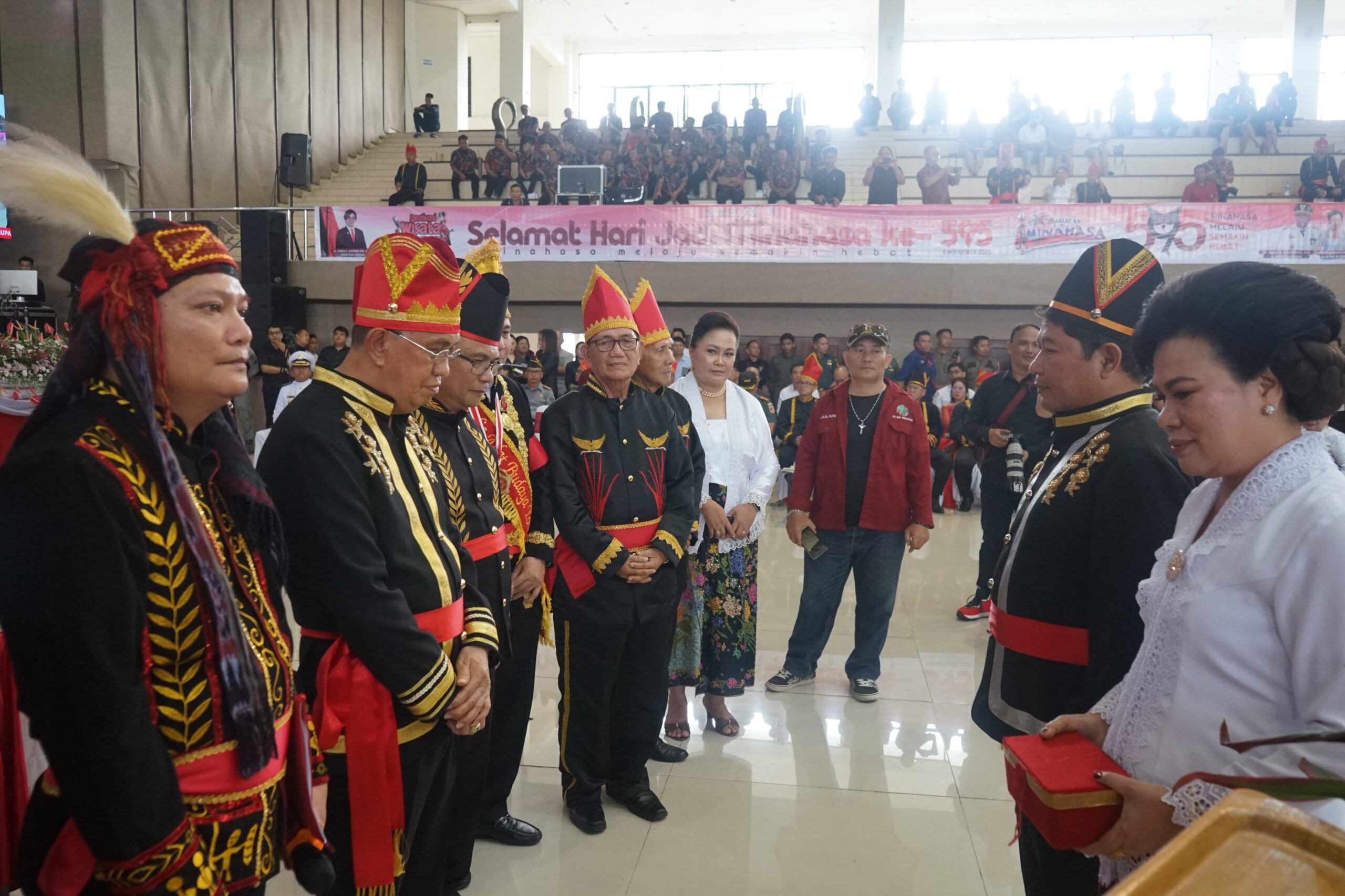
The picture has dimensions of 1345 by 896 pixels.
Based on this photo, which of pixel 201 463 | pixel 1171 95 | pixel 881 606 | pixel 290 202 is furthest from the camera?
pixel 1171 95

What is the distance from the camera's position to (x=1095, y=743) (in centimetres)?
143

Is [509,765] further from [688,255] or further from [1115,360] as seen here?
[688,255]

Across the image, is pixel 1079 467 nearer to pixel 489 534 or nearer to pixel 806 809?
pixel 489 534

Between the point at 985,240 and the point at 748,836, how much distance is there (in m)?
9.05

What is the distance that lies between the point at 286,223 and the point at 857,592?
10187 mm

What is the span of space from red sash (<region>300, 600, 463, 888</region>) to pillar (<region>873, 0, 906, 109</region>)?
17482mm

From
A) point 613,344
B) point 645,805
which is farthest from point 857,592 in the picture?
point 613,344

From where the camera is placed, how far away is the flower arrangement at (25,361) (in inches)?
105

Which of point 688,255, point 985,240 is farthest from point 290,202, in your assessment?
point 985,240

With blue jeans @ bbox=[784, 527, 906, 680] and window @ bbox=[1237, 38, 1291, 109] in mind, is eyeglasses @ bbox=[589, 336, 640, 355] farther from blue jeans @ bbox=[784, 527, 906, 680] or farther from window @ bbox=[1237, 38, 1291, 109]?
window @ bbox=[1237, 38, 1291, 109]

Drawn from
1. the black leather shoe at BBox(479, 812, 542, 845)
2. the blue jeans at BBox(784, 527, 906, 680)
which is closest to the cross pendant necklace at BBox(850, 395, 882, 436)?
the blue jeans at BBox(784, 527, 906, 680)

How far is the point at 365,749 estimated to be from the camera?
1.63 metres

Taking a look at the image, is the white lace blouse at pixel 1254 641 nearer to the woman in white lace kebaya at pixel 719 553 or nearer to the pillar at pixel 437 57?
the woman in white lace kebaya at pixel 719 553

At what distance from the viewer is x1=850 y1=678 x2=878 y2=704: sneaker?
3.61 meters
